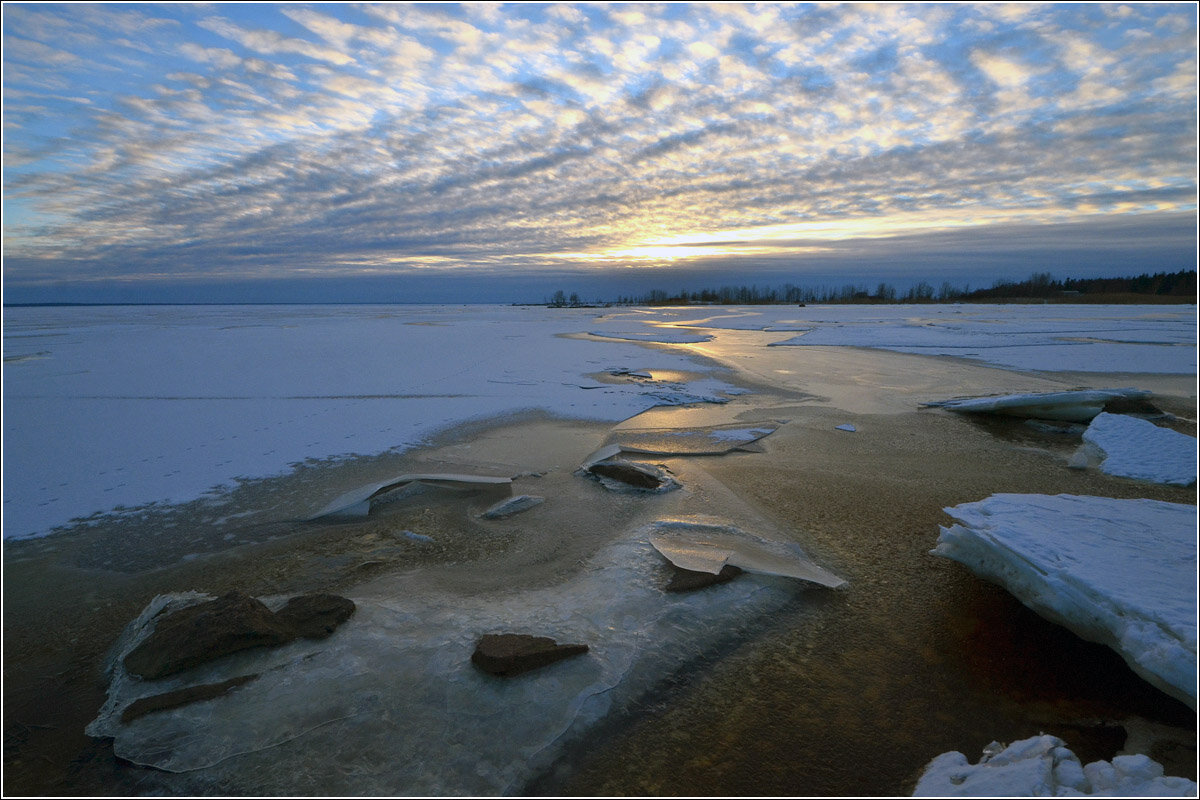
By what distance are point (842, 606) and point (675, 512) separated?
158 centimetres

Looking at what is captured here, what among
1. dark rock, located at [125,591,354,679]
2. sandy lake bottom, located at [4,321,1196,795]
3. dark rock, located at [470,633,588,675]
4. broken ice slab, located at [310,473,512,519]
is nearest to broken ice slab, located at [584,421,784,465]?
sandy lake bottom, located at [4,321,1196,795]

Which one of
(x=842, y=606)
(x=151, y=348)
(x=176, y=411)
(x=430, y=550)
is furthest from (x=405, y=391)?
(x=151, y=348)

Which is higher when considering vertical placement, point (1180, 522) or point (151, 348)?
point (151, 348)

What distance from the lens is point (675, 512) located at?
4840 mm

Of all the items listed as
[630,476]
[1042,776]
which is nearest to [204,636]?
[630,476]

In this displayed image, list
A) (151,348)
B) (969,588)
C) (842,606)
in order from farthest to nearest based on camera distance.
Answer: (151,348) < (969,588) < (842,606)

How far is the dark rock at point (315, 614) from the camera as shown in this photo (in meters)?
3.08

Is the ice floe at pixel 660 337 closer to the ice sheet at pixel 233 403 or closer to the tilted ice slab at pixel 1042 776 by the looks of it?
the ice sheet at pixel 233 403

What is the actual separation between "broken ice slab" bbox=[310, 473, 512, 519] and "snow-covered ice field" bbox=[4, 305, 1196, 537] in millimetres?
1165

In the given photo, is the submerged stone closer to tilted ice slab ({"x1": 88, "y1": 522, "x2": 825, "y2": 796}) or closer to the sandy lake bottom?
the sandy lake bottom

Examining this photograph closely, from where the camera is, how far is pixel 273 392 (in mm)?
8672

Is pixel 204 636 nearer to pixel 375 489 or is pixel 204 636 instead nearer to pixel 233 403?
pixel 375 489

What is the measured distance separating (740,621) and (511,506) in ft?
7.11

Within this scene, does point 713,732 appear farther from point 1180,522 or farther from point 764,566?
point 1180,522
